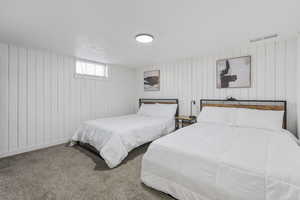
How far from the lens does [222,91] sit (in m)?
3.28

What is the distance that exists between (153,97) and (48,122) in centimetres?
294

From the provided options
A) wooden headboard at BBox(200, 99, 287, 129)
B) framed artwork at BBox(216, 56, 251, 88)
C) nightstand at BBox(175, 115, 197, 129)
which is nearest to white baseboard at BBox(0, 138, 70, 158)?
nightstand at BBox(175, 115, 197, 129)

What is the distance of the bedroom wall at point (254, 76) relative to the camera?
256 cm

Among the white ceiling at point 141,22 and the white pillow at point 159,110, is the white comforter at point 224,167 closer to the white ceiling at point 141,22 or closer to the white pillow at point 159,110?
the white ceiling at point 141,22

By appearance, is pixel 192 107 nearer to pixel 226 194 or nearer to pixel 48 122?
pixel 226 194

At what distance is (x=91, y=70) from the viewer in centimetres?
393

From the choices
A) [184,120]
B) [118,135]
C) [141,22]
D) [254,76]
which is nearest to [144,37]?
[141,22]

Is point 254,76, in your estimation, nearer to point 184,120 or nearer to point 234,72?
point 234,72

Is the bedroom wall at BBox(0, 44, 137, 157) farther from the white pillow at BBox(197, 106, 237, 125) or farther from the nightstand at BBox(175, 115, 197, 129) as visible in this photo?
the white pillow at BBox(197, 106, 237, 125)

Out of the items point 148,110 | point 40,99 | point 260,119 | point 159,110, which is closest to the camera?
point 260,119

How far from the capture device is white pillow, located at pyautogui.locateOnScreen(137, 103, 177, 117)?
3.80 metres

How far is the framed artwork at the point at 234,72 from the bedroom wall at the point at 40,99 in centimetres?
332

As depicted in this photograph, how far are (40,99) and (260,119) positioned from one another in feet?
14.8

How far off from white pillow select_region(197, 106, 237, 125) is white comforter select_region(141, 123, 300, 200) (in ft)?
2.74
